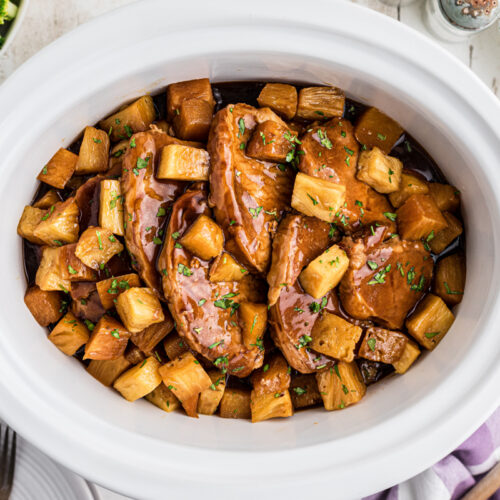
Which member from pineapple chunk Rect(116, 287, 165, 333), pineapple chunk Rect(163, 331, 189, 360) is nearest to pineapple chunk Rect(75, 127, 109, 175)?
pineapple chunk Rect(116, 287, 165, 333)

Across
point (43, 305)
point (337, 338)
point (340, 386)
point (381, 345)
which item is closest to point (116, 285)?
point (43, 305)

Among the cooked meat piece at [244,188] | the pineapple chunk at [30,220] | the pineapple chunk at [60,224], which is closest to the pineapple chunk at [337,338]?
the cooked meat piece at [244,188]

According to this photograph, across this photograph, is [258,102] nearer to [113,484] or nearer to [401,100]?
[401,100]

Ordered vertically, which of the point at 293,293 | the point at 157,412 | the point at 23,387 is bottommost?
the point at 157,412

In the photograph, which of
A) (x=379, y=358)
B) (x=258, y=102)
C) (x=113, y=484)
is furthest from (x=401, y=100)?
(x=113, y=484)

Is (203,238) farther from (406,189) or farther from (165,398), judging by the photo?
(406,189)
